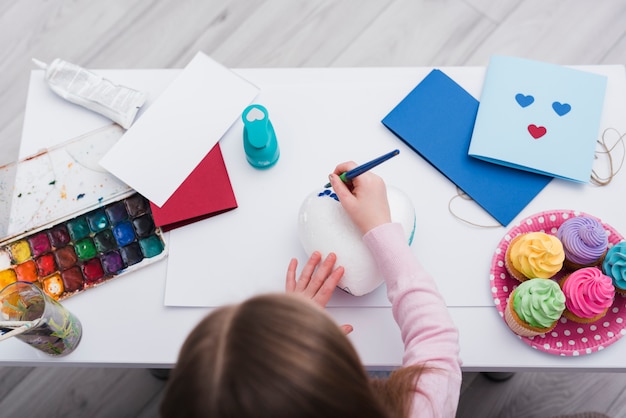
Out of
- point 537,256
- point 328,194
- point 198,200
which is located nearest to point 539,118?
point 537,256

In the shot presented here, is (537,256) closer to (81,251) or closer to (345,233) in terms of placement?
(345,233)

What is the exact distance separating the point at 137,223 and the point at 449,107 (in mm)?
534

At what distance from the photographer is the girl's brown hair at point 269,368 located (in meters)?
0.49

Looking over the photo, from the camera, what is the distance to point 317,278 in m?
0.72

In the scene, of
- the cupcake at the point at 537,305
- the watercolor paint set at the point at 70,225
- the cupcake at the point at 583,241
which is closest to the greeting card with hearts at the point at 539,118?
the cupcake at the point at 583,241

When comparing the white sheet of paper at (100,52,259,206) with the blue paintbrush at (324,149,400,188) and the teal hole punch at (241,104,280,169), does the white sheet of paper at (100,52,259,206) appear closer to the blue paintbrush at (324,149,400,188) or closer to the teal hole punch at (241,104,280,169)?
the teal hole punch at (241,104,280,169)

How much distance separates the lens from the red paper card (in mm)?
820

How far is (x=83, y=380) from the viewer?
4.28 ft

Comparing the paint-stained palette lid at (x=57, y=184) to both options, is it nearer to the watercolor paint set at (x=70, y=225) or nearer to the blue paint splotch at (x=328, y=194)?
the watercolor paint set at (x=70, y=225)

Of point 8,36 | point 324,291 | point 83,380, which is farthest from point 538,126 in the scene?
point 8,36

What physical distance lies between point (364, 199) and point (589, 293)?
1.03 feet

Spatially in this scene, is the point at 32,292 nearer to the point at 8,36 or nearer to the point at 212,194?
the point at 212,194

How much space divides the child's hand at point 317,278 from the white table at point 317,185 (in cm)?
4

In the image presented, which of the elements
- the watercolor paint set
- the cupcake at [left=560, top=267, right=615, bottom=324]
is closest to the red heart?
the cupcake at [left=560, top=267, right=615, bottom=324]
